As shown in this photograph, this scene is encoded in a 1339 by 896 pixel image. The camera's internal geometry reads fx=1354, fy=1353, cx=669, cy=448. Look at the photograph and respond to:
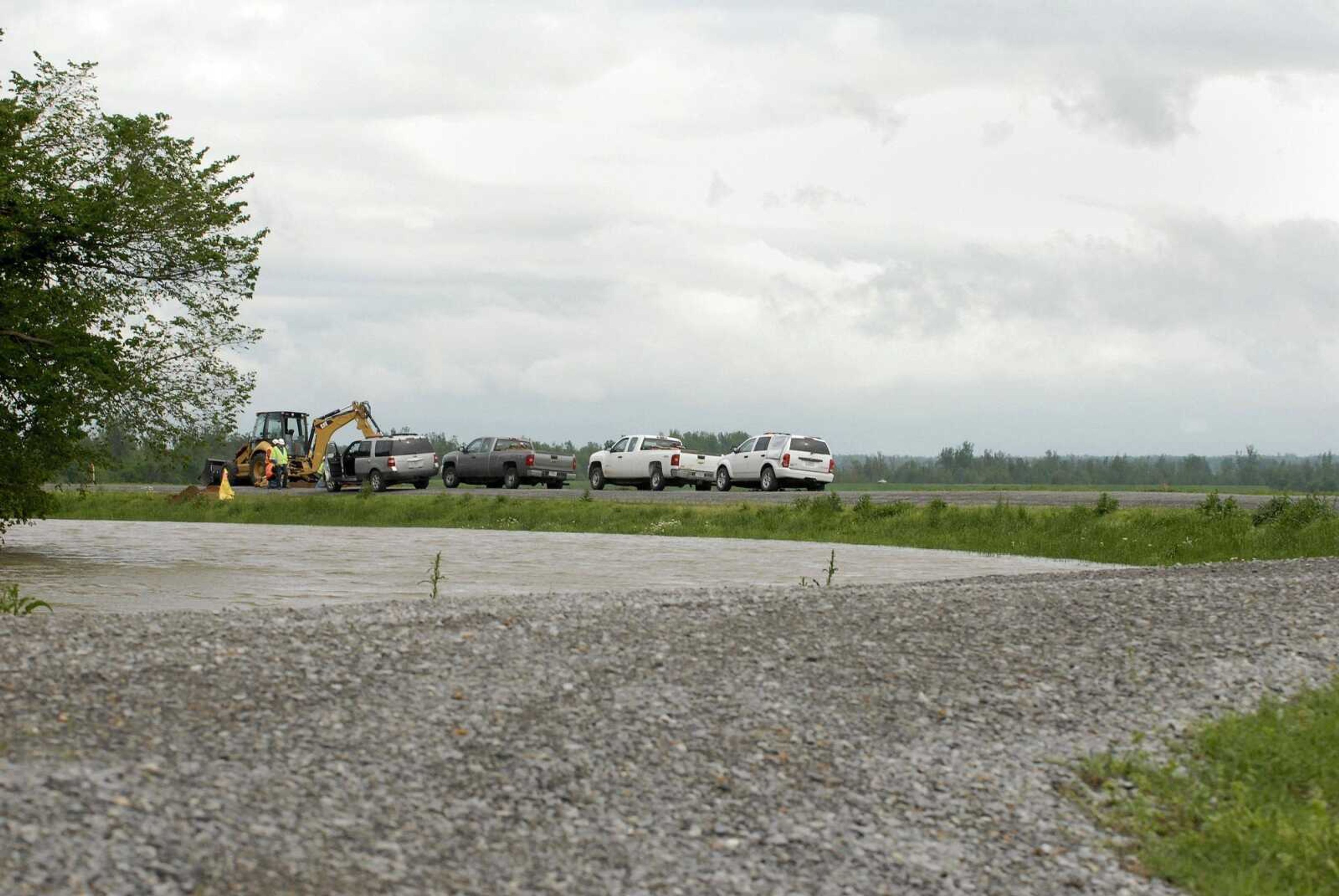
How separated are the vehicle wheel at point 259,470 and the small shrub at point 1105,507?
32.2 metres

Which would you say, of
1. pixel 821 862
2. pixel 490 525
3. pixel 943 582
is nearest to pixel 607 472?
pixel 490 525

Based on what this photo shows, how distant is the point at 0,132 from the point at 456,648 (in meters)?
17.3

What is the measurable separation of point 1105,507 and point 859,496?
8291mm

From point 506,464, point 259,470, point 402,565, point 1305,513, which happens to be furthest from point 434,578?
point 259,470

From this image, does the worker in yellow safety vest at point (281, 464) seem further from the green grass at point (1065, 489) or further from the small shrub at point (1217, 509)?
the small shrub at point (1217, 509)

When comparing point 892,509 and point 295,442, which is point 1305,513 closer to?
point 892,509

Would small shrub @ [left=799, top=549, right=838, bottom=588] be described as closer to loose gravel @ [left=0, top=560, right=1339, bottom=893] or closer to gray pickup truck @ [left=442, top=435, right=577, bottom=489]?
loose gravel @ [left=0, top=560, right=1339, bottom=893]

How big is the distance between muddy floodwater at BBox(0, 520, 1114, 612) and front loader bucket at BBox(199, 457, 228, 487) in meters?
16.0

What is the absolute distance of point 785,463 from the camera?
39344 millimetres

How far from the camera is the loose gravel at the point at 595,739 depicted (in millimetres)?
5883

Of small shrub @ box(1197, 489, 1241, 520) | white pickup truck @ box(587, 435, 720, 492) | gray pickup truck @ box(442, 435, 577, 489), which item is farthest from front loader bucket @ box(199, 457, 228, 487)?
small shrub @ box(1197, 489, 1241, 520)

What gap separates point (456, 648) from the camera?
8.71 metres

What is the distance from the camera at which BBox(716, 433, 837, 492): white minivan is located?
129 feet

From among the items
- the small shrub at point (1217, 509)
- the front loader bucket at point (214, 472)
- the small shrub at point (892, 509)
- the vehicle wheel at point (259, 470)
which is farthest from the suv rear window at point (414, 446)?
the small shrub at point (1217, 509)
